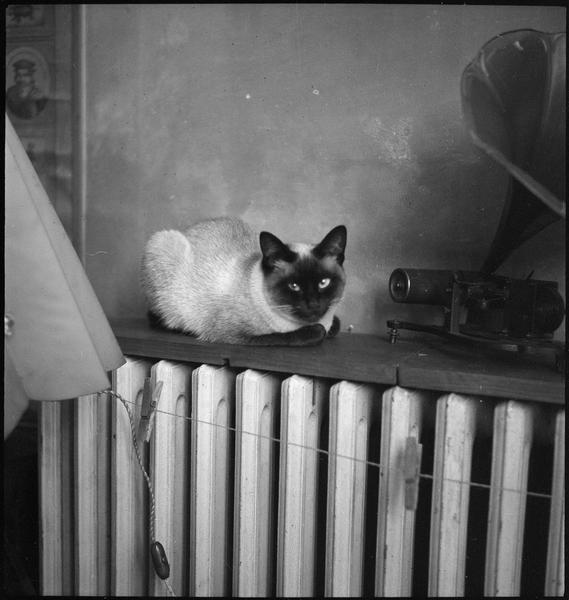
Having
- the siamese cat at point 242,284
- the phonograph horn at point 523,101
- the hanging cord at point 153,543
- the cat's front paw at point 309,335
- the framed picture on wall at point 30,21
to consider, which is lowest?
the hanging cord at point 153,543

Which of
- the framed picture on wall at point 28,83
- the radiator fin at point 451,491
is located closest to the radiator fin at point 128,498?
the radiator fin at point 451,491

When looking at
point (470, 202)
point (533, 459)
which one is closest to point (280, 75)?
Result: point (470, 202)

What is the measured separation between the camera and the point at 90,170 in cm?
148

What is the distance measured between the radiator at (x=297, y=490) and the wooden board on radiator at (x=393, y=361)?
26 millimetres

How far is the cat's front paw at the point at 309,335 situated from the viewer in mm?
1063

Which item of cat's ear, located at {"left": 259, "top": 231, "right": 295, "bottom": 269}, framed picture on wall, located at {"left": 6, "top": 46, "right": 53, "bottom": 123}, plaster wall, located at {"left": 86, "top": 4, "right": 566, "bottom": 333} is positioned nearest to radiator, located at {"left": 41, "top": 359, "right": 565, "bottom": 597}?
cat's ear, located at {"left": 259, "top": 231, "right": 295, "bottom": 269}

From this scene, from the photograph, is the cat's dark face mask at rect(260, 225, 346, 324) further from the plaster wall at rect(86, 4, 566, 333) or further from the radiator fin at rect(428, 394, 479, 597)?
the radiator fin at rect(428, 394, 479, 597)

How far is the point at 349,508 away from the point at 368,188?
68cm

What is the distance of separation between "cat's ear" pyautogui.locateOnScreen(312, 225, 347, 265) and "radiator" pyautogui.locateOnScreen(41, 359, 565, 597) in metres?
0.28

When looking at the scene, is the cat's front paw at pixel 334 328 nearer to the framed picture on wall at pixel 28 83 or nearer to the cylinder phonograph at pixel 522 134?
the cylinder phonograph at pixel 522 134

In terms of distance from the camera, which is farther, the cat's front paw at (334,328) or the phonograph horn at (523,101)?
the cat's front paw at (334,328)

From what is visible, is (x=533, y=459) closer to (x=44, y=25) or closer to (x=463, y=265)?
(x=463, y=265)

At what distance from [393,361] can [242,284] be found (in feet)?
1.24

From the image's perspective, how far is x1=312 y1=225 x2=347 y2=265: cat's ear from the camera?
1099 millimetres
